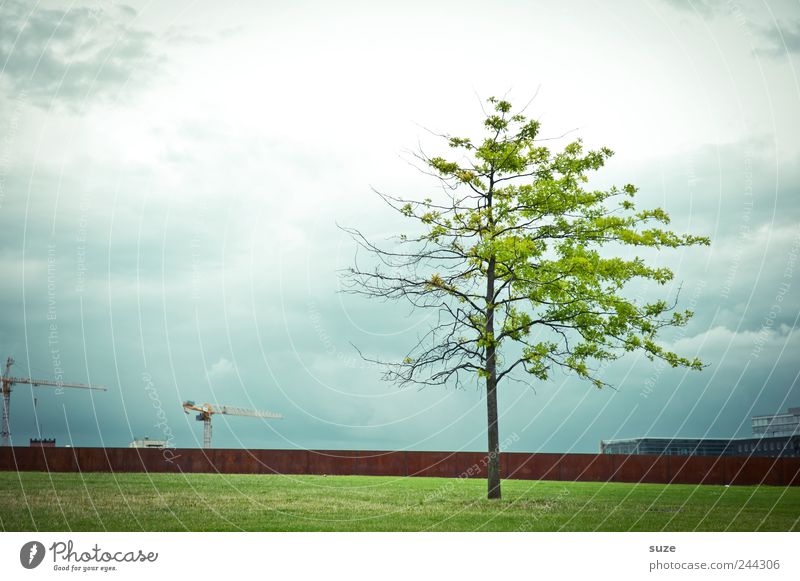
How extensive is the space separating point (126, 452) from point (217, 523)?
87.1 feet

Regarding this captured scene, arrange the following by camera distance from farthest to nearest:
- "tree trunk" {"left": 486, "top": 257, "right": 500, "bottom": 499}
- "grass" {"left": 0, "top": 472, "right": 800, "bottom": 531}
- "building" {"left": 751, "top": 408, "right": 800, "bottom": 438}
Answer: "building" {"left": 751, "top": 408, "right": 800, "bottom": 438}, "tree trunk" {"left": 486, "top": 257, "right": 500, "bottom": 499}, "grass" {"left": 0, "top": 472, "right": 800, "bottom": 531}

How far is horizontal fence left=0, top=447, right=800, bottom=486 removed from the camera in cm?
3912

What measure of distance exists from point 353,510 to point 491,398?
585cm

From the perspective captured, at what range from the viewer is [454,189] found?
77.9ft

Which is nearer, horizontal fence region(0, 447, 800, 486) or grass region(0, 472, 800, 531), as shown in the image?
grass region(0, 472, 800, 531)

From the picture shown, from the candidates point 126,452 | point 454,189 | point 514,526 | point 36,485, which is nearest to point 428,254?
point 454,189

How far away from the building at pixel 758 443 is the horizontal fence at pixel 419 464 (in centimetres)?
131

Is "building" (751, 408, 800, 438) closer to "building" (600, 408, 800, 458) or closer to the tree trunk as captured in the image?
"building" (600, 408, 800, 458)

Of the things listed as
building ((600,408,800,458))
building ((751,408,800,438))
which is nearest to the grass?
building ((600,408,800,458))

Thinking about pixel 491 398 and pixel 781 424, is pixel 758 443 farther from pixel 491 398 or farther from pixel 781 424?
pixel 491 398

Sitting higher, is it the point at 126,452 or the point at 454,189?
the point at 454,189

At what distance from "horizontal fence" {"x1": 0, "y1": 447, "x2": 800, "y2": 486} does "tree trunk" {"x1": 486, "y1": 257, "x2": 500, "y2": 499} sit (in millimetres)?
17087
